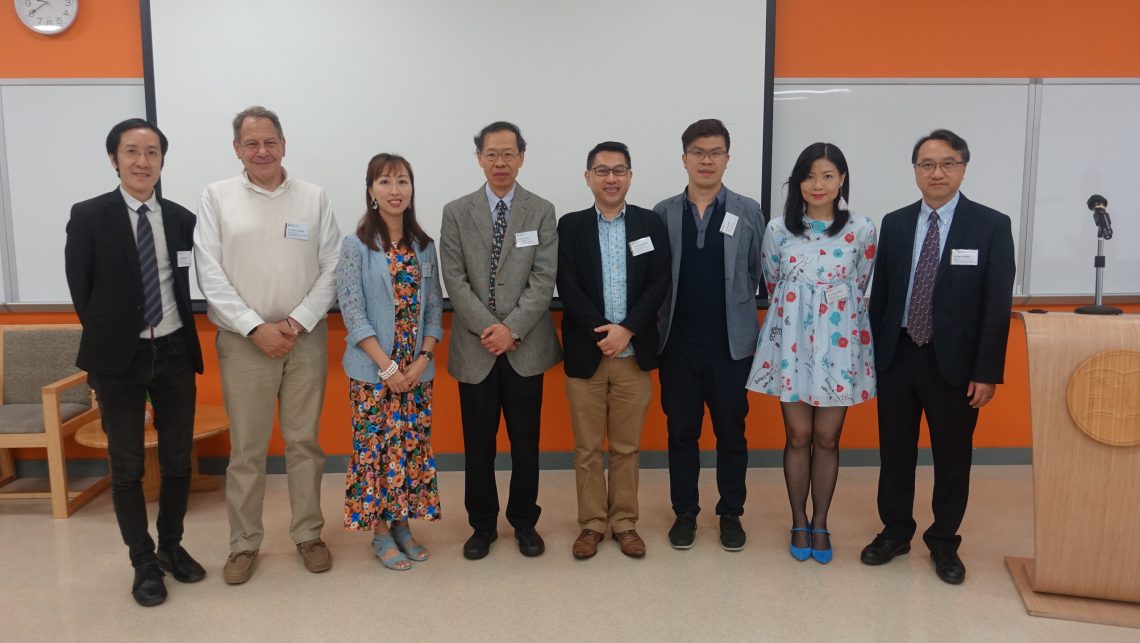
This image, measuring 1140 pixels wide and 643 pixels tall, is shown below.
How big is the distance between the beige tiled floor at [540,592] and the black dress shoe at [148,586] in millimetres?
36

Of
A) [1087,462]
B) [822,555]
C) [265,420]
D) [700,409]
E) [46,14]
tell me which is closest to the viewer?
[1087,462]

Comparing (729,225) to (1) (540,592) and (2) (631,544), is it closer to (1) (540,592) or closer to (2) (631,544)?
(2) (631,544)

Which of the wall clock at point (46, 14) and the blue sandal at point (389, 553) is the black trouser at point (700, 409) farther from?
the wall clock at point (46, 14)

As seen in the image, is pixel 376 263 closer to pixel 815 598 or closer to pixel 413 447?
pixel 413 447

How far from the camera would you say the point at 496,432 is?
293 cm

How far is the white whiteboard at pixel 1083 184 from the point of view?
12.7ft

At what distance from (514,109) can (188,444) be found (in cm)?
234

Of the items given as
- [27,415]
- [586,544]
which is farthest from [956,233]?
[27,415]

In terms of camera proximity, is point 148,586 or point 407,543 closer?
point 148,586

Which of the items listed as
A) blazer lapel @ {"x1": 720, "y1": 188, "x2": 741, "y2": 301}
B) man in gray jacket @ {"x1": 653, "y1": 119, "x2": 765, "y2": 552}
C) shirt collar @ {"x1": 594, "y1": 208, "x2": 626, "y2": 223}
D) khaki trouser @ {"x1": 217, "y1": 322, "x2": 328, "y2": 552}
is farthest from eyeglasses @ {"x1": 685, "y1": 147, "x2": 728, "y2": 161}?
khaki trouser @ {"x1": 217, "y1": 322, "x2": 328, "y2": 552}

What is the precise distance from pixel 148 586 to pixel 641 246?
2.33 metres

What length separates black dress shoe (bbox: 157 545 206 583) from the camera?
9.09ft

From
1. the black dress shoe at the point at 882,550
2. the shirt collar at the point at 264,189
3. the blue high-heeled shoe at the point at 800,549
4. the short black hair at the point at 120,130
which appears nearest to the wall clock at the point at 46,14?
the short black hair at the point at 120,130

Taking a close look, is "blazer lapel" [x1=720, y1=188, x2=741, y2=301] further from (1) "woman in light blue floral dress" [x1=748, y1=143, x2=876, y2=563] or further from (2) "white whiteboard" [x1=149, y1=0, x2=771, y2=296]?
(2) "white whiteboard" [x1=149, y1=0, x2=771, y2=296]
